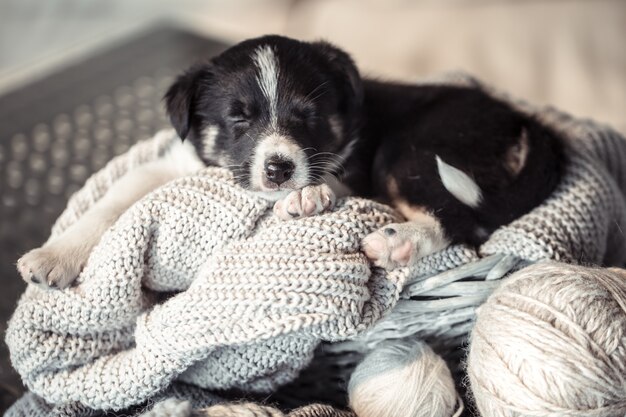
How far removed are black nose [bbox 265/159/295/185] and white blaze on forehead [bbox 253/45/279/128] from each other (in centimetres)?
11

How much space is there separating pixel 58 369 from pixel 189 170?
1.77 feet

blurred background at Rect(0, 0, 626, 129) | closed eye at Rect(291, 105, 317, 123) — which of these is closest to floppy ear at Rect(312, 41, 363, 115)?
closed eye at Rect(291, 105, 317, 123)

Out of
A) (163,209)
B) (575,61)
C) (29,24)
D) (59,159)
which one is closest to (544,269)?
(163,209)

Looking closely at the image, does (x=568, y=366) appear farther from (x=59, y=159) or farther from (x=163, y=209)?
(x=59, y=159)

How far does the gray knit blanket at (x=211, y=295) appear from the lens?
112cm

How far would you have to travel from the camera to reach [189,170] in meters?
1.59

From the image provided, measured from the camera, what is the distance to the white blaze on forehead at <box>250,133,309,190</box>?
1407 millimetres

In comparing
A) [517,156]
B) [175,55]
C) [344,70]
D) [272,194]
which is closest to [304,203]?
[272,194]

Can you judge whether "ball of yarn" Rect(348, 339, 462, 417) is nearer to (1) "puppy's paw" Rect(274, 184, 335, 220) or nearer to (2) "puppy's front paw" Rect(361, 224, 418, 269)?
(2) "puppy's front paw" Rect(361, 224, 418, 269)

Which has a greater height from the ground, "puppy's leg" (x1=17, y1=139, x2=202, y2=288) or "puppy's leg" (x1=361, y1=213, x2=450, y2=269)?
"puppy's leg" (x1=361, y1=213, x2=450, y2=269)

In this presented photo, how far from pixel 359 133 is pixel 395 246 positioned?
0.54 metres

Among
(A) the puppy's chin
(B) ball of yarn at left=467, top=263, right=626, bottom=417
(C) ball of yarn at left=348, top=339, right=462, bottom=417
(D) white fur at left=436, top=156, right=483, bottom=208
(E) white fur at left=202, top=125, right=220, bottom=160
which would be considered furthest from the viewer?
(E) white fur at left=202, top=125, right=220, bottom=160

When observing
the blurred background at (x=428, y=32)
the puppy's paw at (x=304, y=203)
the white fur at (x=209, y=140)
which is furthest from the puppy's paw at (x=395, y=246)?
the blurred background at (x=428, y=32)

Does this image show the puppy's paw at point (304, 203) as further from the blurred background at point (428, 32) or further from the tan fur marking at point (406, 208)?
the blurred background at point (428, 32)
